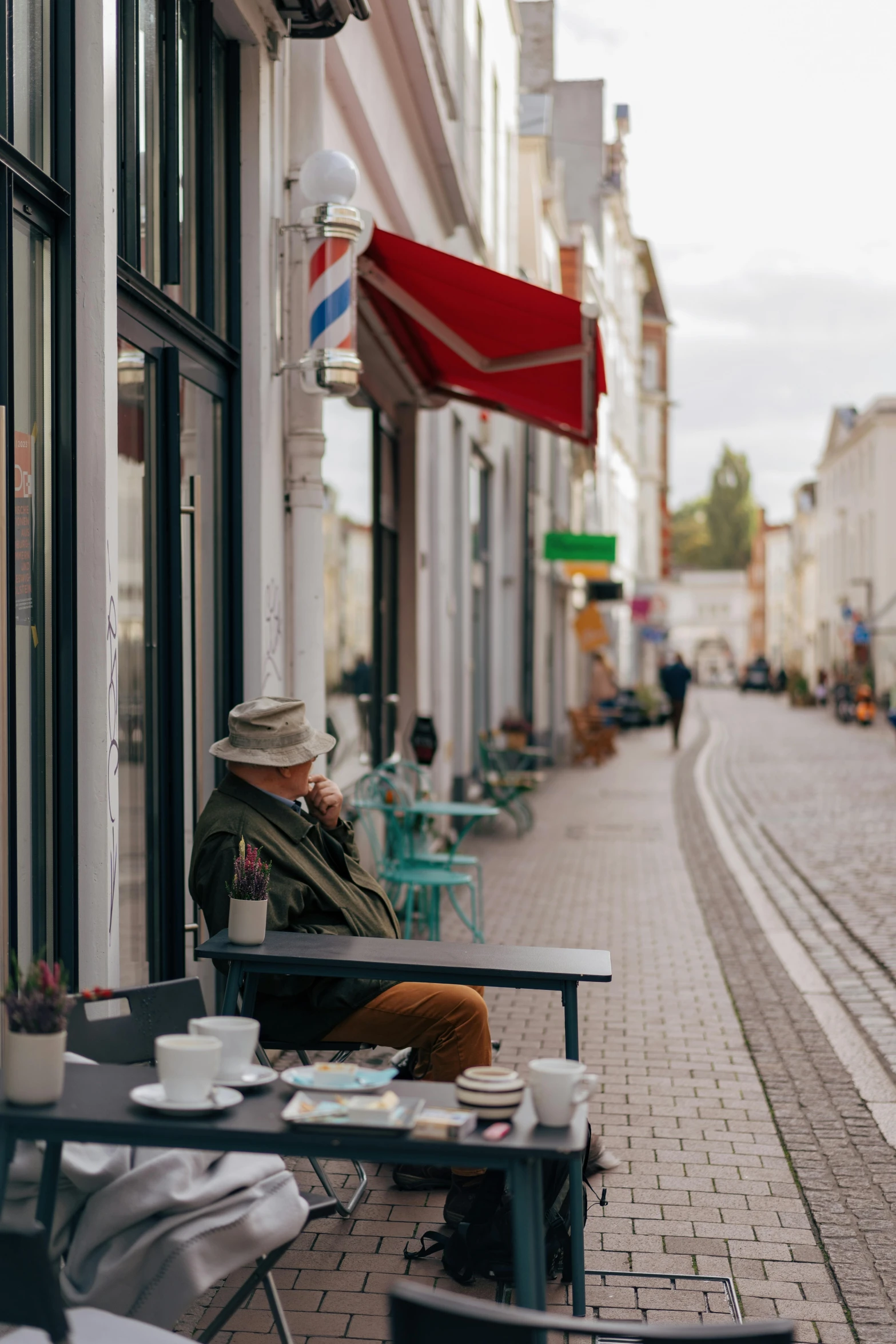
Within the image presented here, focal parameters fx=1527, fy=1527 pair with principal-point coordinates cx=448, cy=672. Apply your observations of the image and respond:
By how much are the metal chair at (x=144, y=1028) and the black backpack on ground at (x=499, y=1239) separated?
0.71 meters

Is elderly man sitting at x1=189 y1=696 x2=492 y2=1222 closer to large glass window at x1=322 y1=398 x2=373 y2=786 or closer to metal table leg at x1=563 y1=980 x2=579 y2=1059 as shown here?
metal table leg at x1=563 y1=980 x2=579 y2=1059

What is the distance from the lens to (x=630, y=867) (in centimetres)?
1312

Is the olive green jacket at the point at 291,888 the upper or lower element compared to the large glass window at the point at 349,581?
lower

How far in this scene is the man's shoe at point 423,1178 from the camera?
493 cm

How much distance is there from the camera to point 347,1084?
9.66ft

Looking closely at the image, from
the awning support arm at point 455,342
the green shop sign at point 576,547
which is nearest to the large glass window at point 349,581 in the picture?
the awning support arm at point 455,342

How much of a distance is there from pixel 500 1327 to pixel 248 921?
6.88 ft

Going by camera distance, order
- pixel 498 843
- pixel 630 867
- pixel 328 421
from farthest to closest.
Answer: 1. pixel 498 843
2. pixel 630 867
3. pixel 328 421

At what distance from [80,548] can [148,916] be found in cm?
Result: 160

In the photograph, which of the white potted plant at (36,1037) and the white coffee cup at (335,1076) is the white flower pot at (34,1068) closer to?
the white potted plant at (36,1037)

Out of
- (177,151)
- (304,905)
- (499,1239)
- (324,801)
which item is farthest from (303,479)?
(499,1239)

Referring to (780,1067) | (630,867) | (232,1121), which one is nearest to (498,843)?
(630,867)

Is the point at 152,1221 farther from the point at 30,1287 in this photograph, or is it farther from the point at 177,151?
the point at 177,151

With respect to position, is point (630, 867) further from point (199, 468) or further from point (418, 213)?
point (199, 468)
